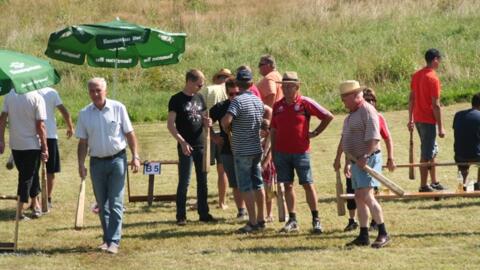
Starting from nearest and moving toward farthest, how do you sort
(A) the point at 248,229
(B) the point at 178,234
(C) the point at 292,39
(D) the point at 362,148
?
(D) the point at 362,148 → (A) the point at 248,229 → (B) the point at 178,234 → (C) the point at 292,39

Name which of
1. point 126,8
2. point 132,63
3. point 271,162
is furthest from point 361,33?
point 271,162

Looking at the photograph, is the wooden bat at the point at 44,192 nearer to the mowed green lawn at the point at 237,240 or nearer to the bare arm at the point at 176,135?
the mowed green lawn at the point at 237,240

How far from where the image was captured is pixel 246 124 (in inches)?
454

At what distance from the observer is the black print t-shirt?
12.2m

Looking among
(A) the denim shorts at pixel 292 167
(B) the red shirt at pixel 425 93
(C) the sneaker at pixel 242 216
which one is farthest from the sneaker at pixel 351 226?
(B) the red shirt at pixel 425 93

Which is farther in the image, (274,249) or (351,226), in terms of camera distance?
(351,226)

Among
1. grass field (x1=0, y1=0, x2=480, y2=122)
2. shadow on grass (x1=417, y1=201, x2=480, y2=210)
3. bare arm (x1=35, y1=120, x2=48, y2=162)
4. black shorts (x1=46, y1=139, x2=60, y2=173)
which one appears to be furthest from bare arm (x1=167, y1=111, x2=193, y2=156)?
grass field (x1=0, y1=0, x2=480, y2=122)

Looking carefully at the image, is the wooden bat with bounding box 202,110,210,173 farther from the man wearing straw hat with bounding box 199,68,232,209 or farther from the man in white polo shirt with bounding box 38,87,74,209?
the man in white polo shirt with bounding box 38,87,74,209

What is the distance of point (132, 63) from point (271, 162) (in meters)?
3.79

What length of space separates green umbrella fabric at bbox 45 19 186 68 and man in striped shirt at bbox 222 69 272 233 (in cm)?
290

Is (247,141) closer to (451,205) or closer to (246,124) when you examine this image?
(246,124)

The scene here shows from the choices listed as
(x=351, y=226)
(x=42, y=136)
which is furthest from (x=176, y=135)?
(x=351, y=226)

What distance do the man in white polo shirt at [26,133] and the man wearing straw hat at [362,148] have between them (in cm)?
380

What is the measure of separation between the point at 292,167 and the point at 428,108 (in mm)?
2932
